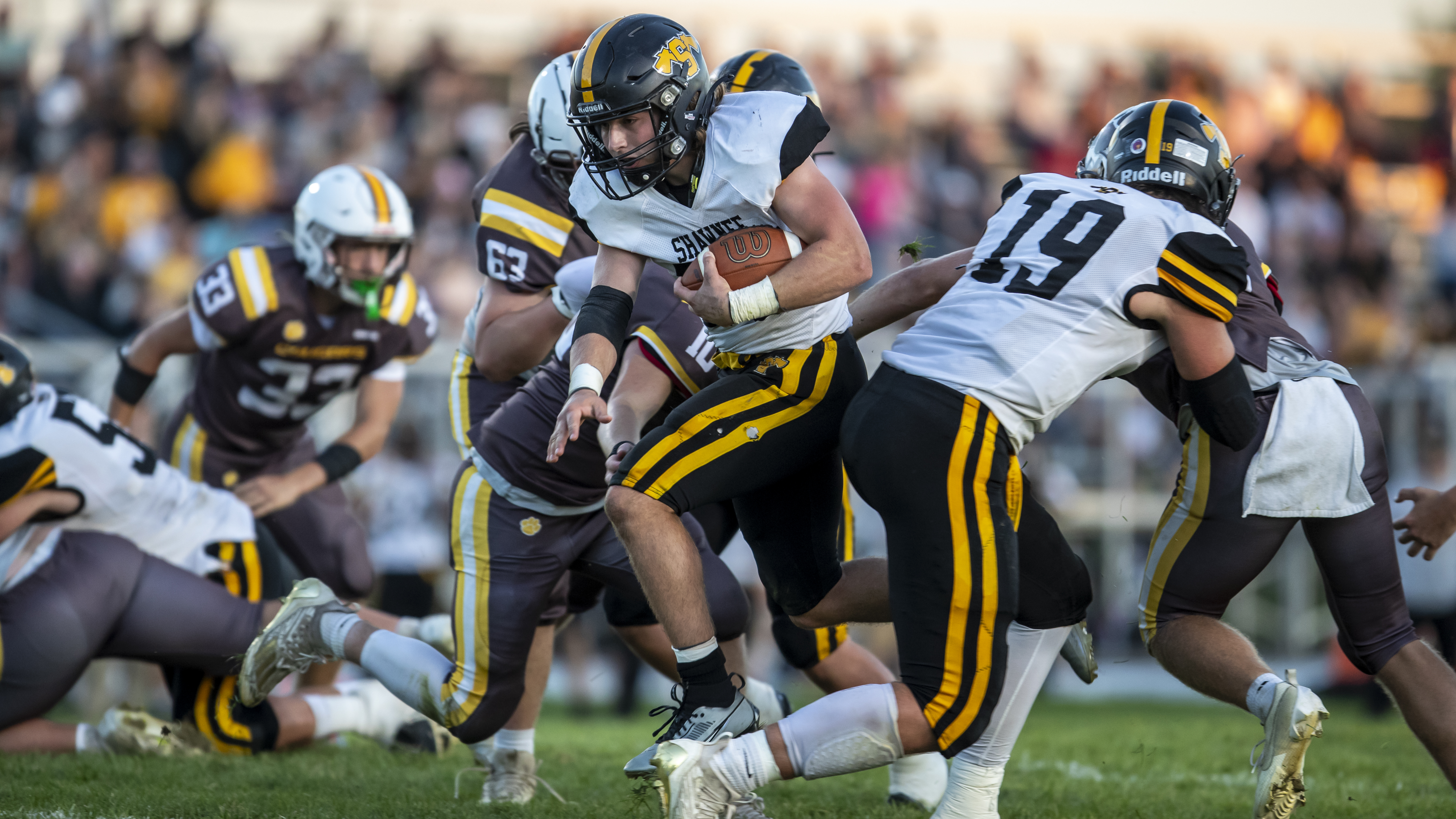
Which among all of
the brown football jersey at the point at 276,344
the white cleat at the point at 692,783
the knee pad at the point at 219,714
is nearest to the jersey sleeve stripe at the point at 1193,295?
the white cleat at the point at 692,783

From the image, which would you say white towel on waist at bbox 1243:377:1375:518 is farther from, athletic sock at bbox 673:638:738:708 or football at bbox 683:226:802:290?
athletic sock at bbox 673:638:738:708

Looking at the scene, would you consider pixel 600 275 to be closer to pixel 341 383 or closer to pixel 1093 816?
pixel 1093 816

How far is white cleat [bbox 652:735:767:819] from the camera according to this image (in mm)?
3102

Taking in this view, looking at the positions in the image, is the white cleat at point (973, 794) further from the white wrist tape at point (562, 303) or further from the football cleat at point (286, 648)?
the football cleat at point (286, 648)

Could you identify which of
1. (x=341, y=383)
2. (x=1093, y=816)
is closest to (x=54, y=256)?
(x=341, y=383)

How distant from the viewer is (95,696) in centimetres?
676

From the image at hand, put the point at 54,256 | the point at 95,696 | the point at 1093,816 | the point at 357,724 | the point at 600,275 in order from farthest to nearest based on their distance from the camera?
the point at 54,256 < the point at 95,696 < the point at 357,724 < the point at 1093,816 < the point at 600,275

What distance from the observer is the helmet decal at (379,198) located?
5.59 meters

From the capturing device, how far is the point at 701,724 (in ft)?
10.9

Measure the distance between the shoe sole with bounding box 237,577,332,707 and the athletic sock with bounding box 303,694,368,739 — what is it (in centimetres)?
78

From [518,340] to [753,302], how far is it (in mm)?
1147

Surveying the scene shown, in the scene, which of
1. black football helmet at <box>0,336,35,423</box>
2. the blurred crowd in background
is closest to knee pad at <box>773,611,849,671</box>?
black football helmet at <box>0,336,35,423</box>

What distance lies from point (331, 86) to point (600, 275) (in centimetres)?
913

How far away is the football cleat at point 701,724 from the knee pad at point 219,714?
205 centimetres
